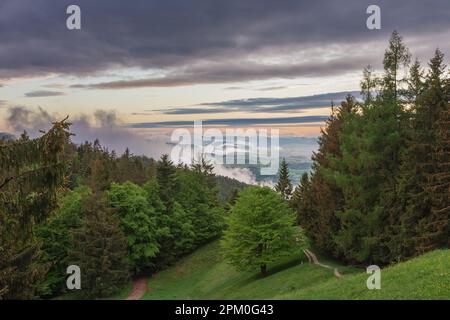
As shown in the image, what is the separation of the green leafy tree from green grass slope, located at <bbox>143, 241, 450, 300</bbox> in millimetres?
2001

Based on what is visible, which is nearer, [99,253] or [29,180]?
[29,180]

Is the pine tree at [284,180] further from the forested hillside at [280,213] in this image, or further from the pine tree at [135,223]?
the pine tree at [135,223]

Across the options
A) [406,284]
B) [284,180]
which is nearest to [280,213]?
[406,284]

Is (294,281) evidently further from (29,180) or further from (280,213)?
(29,180)

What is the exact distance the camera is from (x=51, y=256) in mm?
59188

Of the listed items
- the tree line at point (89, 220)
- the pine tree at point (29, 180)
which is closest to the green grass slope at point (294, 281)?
the tree line at point (89, 220)

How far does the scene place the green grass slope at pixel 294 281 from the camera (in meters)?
20.6

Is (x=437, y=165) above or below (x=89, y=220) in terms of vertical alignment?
above

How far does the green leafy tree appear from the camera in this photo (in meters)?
46.0

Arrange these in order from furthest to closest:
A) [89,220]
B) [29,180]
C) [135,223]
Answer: [135,223], [89,220], [29,180]

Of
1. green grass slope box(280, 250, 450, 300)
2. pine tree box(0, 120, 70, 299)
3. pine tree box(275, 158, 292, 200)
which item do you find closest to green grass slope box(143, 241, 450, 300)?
green grass slope box(280, 250, 450, 300)

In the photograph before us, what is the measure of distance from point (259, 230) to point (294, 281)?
7.56 metres

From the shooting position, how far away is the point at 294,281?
3962 centimetres
